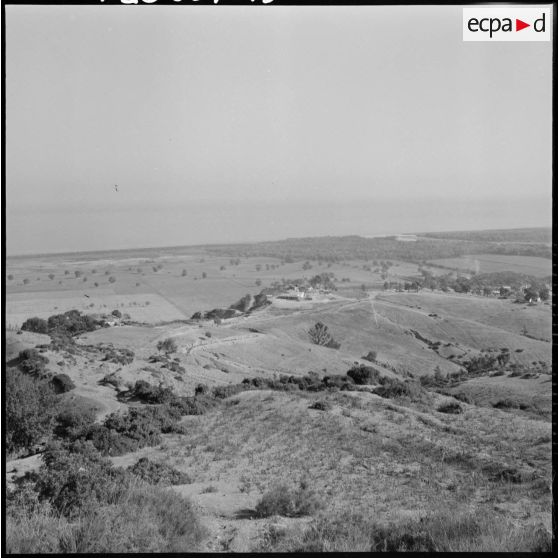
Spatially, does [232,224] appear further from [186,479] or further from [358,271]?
[186,479]

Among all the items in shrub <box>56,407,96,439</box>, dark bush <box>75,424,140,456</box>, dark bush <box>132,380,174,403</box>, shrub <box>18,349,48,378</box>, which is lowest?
dark bush <box>75,424,140,456</box>

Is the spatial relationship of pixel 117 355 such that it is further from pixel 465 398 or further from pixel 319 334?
pixel 465 398

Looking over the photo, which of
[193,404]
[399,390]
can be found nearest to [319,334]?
[399,390]

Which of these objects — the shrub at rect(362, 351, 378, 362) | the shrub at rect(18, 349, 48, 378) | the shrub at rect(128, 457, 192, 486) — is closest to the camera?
the shrub at rect(128, 457, 192, 486)

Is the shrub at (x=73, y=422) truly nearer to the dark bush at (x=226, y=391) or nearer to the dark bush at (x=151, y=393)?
the dark bush at (x=151, y=393)

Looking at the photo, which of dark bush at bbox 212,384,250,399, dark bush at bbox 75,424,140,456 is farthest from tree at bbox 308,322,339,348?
dark bush at bbox 75,424,140,456

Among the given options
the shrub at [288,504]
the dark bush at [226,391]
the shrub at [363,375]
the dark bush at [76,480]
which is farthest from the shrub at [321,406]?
the dark bush at [76,480]

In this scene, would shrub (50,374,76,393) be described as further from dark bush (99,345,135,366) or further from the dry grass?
the dry grass
